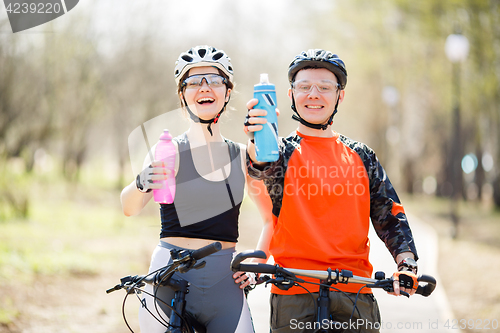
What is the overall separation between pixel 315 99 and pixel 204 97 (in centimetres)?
71

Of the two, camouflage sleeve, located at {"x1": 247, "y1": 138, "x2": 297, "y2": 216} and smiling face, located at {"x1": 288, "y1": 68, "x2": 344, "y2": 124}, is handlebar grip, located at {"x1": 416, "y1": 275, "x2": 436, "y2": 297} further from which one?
smiling face, located at {"x1": 288, "y1": 68, "x2": 344, "y2": 124}

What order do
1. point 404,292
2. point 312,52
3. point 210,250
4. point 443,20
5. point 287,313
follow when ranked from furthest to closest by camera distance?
1. point 443,20
2. point 312,52
3. point 287,313
4. point 404,292
5. point 210,250

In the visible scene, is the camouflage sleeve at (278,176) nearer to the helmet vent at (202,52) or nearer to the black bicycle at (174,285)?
the black bicycle at (174,285)

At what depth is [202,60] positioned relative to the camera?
324 centimetres

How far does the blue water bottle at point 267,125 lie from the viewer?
8.48 feet

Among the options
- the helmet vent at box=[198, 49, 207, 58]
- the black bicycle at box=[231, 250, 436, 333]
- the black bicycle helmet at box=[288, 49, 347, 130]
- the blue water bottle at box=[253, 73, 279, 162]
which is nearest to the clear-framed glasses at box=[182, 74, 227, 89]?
the helmet vent at box=[198, 49, 207, 58]

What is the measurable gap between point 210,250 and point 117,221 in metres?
A: 11.6

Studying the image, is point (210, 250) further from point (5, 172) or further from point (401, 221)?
point (5, 172)

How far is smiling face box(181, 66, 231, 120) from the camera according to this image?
127 inches

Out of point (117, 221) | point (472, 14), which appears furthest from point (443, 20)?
point (117, 221)

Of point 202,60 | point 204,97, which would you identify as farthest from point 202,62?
point 204,97

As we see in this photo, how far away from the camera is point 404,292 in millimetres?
2746

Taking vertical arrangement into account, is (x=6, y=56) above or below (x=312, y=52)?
above

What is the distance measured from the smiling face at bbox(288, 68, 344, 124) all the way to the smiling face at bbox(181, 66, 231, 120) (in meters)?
0.51
